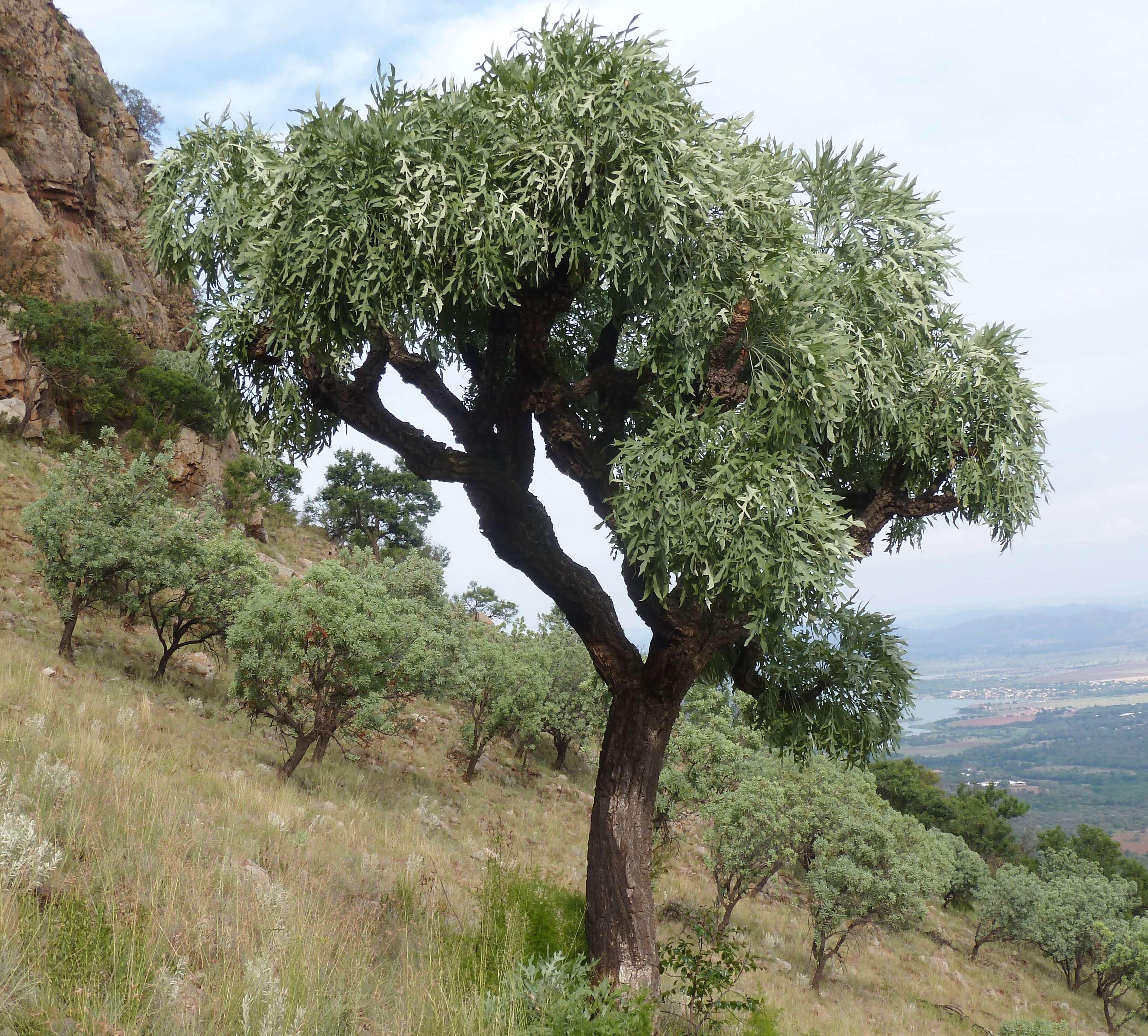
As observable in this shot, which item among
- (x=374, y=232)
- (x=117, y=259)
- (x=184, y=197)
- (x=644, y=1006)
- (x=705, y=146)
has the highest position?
(x=117, y=259)

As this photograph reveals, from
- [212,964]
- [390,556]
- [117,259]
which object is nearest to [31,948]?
[212,964]

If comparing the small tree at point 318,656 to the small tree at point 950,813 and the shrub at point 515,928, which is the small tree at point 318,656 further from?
the small tree at point 950,813

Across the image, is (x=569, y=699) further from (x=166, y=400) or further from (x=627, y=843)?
(x=627, y=843)

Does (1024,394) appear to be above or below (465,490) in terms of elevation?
above

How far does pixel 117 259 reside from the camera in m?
40.8

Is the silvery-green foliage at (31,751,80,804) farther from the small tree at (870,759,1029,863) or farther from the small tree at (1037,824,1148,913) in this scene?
the small tree at (1037,824,1148,913)

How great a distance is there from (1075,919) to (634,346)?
37.2 m

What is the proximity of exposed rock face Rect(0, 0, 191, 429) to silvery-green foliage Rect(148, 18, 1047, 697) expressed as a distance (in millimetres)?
30517

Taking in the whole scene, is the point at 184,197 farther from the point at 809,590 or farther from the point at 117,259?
the point at 117,259

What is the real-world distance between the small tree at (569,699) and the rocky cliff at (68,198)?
1790 cm

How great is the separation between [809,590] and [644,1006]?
132 inches

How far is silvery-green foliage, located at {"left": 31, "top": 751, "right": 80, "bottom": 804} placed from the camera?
5766 mm

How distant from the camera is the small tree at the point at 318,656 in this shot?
1625cm

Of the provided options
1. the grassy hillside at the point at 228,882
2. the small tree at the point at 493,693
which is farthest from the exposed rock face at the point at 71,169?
the small tree at the point at 493,693
